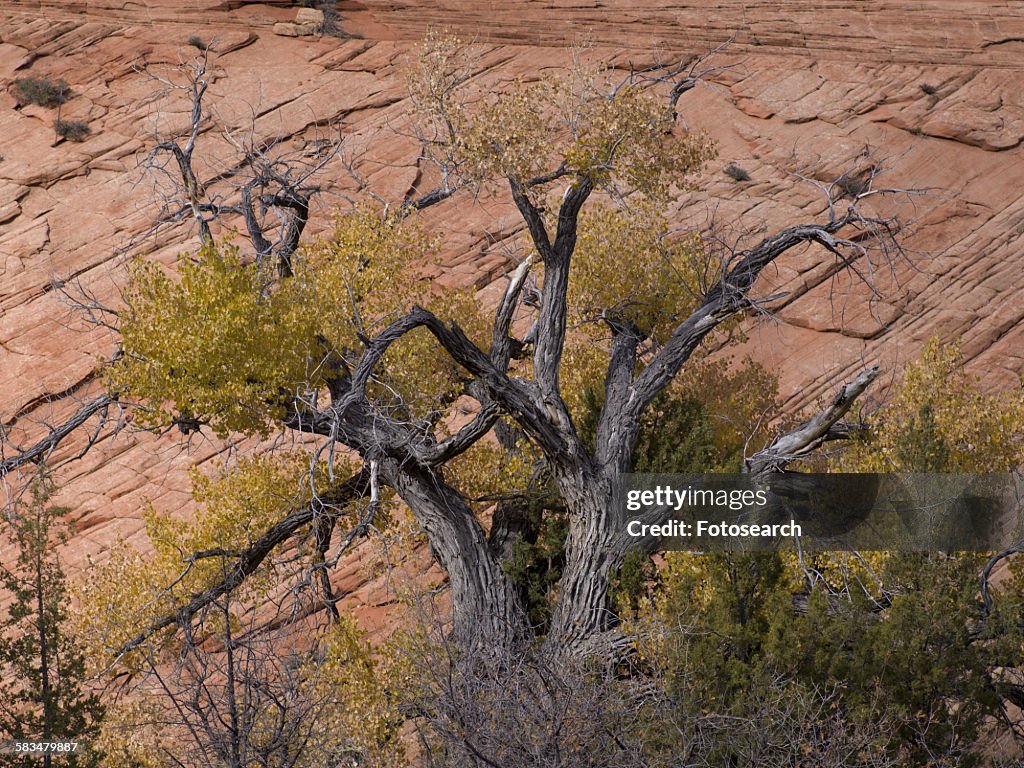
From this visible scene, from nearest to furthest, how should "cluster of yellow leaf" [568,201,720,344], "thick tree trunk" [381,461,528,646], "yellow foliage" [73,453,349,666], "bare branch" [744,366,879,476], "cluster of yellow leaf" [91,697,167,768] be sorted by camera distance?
"bare branch" [744,366,879,476]
"cluster of yellow leaf" [91,697,167,768]
"thick tree trunk" [381,461,528,646]
"yellow foliage" [73,453,349,666]
"cluster of yellow leaf" [568,201,720,344]

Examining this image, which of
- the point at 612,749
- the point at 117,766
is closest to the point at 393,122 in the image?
the point at 117,766

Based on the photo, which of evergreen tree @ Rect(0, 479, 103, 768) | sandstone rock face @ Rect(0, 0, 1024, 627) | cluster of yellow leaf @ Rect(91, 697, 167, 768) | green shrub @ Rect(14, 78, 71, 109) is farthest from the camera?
green shrub @ Rect(14, 78, 71, 109)

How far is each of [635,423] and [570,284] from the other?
5.17 m

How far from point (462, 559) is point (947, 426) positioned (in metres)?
9.76

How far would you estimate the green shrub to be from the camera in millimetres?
42250

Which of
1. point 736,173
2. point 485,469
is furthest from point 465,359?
point 736,173

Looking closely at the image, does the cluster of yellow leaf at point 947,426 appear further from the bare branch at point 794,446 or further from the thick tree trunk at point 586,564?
the thick tree trunk at point 586,564

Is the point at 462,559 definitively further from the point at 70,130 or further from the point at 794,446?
the point at 70,130

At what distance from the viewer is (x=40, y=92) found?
42219mm

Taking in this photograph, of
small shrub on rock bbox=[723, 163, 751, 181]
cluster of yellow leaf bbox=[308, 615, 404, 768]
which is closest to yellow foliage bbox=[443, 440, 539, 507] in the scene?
cluster of yellow leaf bbox=[308, 615, 404, 768]

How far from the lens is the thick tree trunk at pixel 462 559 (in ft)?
66.8

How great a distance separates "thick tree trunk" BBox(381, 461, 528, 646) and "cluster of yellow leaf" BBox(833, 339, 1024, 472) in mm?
7074

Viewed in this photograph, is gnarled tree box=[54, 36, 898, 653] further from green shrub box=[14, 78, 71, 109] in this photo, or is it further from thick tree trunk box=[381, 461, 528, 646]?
green shrub box=[14, 78, 71, 109]

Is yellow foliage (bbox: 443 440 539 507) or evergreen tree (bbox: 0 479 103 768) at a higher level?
yellow foliage (bbox: 443 440 539 507)
